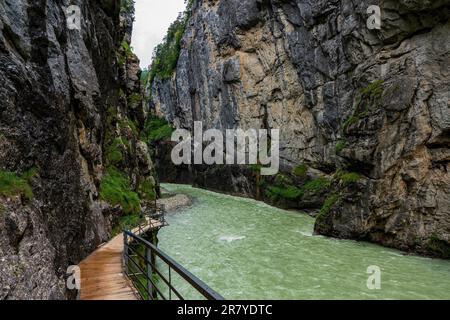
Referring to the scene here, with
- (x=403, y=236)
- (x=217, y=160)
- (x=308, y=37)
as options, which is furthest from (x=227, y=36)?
(x=403, y=236)

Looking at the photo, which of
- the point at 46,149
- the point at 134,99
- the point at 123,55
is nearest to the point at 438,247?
the point at 46,149

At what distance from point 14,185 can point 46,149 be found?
2575mm

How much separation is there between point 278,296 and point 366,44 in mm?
19303

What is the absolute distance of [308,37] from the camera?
112ft

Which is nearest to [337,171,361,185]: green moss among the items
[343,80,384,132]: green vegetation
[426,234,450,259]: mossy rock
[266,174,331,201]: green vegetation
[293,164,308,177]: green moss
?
[343,80,384,132]: green vegetation

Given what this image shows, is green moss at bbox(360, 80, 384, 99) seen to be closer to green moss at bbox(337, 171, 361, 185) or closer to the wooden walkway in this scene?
green moss at bbox(337, 171, 361, 185)

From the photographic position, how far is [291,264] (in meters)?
16.3

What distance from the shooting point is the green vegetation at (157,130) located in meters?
70.1

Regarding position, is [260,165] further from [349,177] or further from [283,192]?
[349,177]

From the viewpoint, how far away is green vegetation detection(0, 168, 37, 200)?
6910 mm

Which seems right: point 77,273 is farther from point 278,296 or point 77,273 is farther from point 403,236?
point 403,236

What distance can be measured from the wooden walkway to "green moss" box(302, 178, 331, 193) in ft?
74.5

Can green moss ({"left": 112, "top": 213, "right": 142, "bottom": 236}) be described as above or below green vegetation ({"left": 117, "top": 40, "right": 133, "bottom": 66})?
below

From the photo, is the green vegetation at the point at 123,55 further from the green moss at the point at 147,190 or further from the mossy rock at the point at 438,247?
the mossy rock at the point at 438,247
